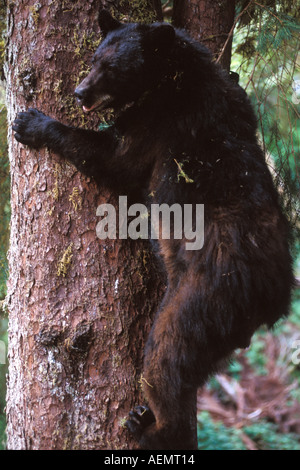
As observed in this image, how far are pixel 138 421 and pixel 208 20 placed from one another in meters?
2.59

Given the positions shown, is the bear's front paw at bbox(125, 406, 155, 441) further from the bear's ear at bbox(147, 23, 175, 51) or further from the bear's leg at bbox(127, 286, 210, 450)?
the bear's ear at bbox(147, 23, 175, 51)

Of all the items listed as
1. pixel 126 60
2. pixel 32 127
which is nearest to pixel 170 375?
pixel 32 127

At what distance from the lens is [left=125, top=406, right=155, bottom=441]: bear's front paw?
271 centimetres

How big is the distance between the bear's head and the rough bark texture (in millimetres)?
553

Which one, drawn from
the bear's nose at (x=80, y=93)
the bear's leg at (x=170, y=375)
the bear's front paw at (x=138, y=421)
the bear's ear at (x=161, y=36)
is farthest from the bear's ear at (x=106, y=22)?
the bear's front paw at (x=138, y=421)

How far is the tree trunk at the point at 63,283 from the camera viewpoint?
272 centimetres

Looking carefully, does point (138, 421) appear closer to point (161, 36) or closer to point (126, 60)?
point (126, 60)

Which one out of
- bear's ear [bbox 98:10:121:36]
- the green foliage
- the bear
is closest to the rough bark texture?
the green foliage

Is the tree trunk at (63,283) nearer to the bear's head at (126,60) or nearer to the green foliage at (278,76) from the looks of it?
the bear's head at (126,60)

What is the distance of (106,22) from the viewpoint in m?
2.95

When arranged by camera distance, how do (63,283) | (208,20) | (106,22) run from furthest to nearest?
(208,20) < (106,22) < (63,283)

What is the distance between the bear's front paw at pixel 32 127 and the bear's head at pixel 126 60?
263 millimetres
